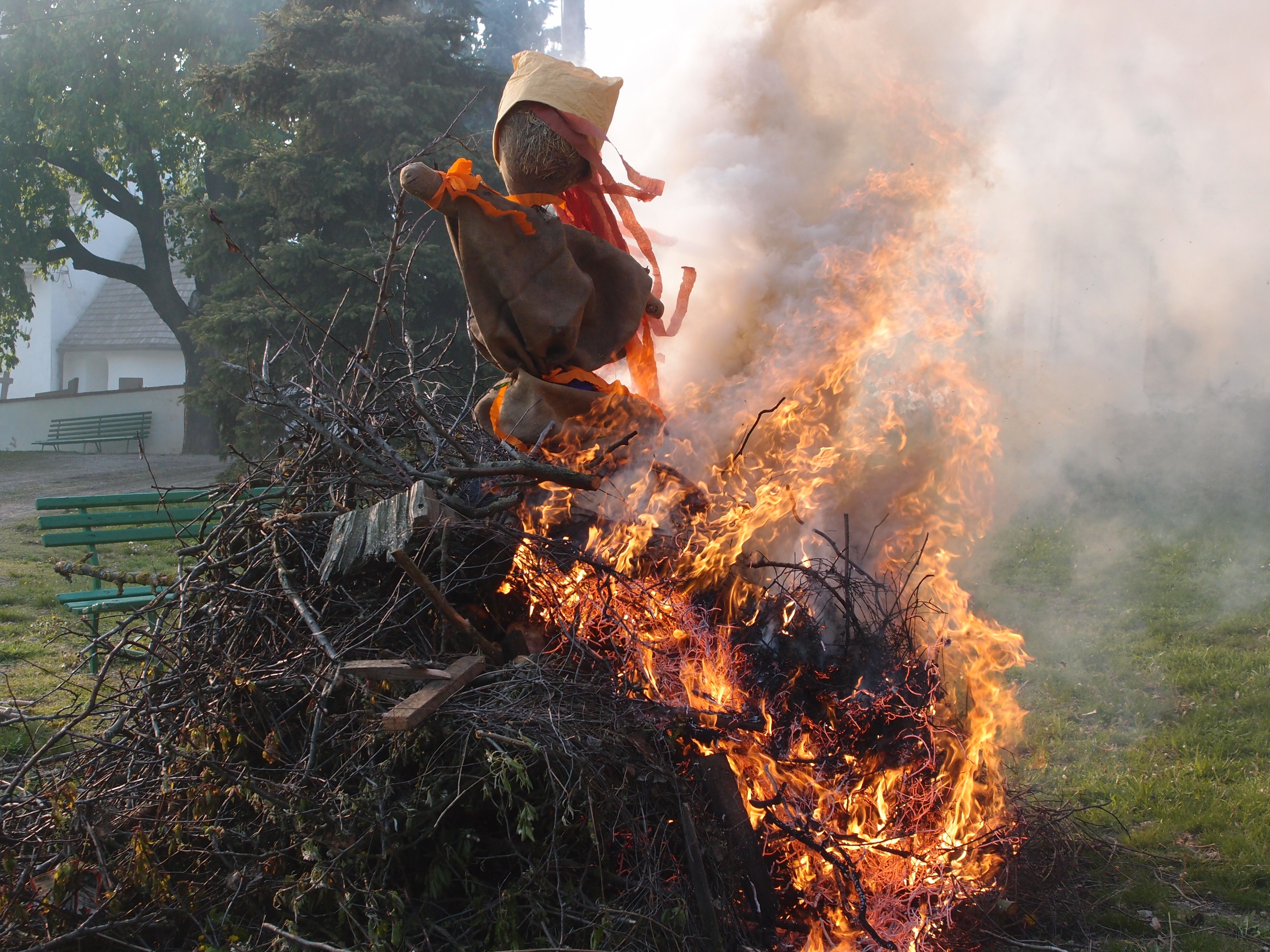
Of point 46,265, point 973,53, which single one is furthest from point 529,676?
point 46,265

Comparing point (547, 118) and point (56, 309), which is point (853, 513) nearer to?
point (547, 118)

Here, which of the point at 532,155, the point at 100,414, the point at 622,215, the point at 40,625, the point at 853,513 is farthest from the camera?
the point at 100,414

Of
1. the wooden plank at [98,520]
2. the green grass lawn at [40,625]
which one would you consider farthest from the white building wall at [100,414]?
the wooden plank at [98,520]

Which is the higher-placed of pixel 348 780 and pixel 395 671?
pixel 395 671

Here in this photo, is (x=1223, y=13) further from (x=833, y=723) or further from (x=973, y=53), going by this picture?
(x=833, y=723)

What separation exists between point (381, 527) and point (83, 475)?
16541mm

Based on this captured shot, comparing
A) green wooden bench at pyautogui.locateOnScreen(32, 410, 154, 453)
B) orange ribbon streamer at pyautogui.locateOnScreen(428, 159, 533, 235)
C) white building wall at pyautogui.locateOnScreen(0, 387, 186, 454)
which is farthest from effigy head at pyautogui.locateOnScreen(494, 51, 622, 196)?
green wooden bench at pyautogui.locateOnScreen(32, 410, 154, 453)

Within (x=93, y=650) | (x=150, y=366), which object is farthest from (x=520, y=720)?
(x=150, y=366)

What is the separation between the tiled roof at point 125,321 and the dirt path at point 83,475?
5.26 m

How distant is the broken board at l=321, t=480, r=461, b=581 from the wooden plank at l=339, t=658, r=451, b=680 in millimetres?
340

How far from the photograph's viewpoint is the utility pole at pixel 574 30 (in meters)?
8.00

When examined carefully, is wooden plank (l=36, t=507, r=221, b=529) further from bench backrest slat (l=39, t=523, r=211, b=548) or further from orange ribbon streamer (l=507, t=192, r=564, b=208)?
orange ribbon streamer (l=507, t=192, r=564, b=208)

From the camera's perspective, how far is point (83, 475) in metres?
16.7

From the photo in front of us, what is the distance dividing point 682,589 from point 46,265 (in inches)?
819
